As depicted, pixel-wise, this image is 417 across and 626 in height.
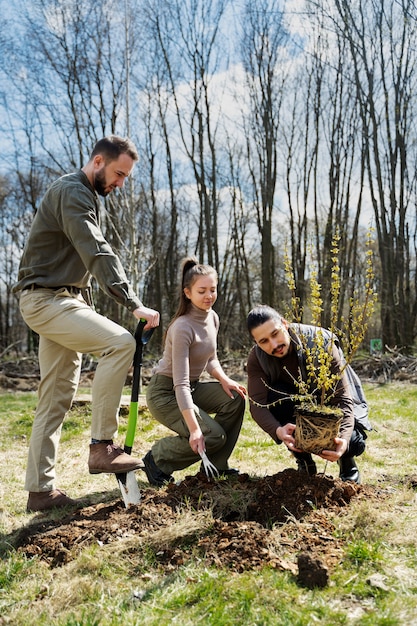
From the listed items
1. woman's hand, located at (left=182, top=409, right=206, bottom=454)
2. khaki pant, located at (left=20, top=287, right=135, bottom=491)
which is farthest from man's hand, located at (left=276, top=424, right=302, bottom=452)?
khaki pant, located at (left=20, top=287, right=135, bottom=491)

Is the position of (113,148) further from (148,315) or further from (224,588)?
(224,588)

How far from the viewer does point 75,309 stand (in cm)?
317

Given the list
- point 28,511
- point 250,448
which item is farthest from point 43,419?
point 250,448

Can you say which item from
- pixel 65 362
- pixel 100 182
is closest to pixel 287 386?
pixel 65 362

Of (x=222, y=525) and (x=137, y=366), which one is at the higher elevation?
(x=137, y=366)

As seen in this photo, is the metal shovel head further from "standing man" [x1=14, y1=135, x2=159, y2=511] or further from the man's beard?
the man's beard

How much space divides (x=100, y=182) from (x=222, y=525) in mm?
2044

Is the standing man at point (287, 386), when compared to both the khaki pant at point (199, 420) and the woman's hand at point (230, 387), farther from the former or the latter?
the khaki pant at point (199, 420)

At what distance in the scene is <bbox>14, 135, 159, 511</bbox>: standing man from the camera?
299cm

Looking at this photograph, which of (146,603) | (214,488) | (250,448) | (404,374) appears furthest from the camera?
(404,374)

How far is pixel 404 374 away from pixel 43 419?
723 cm

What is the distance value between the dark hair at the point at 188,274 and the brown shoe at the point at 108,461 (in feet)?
3.63

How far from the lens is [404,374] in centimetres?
919

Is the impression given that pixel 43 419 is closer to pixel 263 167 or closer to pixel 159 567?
pixel 159 567
